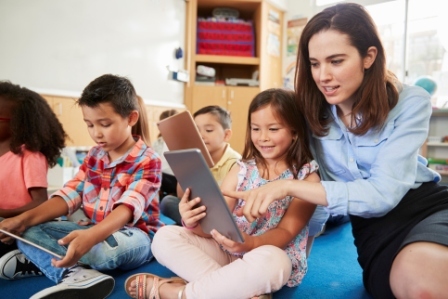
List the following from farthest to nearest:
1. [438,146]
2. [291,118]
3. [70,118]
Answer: [438,146] < [70,118] < [291,118]

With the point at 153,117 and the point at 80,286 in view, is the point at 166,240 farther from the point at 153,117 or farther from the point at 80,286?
the point at 153,117

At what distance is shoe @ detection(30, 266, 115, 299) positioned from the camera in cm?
72

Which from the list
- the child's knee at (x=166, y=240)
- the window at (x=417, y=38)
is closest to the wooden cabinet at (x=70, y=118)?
the child's knee at (x=166, y=240)

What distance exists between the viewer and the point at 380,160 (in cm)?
75

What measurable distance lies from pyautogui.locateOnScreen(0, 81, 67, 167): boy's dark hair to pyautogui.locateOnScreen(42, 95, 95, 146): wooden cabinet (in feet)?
2.67

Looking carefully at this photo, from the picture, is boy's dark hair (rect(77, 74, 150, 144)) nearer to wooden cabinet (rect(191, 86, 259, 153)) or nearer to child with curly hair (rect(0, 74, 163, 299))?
child with curly hair (rect(0, 74, 163, 299))

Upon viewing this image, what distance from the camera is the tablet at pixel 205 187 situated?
63 cm

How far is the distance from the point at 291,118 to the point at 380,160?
230 mm

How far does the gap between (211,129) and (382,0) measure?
2.46 m

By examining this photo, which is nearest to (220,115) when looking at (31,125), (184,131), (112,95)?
(184,131)

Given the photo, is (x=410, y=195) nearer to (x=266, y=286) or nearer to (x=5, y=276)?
(x=266, y=286)

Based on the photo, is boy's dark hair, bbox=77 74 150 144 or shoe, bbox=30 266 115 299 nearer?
shoe, bbox=30 266 115 299

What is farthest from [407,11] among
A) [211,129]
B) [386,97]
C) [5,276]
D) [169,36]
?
[5,276]

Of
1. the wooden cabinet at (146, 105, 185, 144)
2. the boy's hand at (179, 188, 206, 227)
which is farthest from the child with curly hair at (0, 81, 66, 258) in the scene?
the wooden cabinet at (146, 105, 185, 144)
